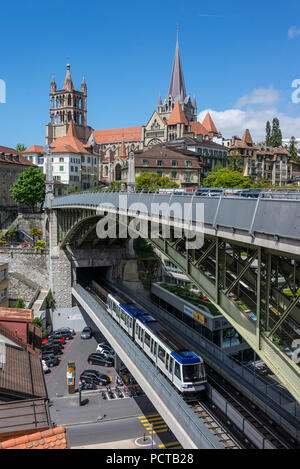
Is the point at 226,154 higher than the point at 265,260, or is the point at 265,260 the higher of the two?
the point at 226,154

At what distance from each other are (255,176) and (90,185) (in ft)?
133

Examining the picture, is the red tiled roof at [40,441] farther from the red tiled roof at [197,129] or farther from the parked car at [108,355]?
the red tiled roof at [197,129]

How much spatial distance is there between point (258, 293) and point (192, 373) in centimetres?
1069

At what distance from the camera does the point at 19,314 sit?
2778 centimetres

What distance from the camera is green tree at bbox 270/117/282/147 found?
118 metres

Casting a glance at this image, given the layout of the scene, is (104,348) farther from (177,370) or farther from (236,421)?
(236,421)

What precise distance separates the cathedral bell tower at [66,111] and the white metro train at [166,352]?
12072 centimetres

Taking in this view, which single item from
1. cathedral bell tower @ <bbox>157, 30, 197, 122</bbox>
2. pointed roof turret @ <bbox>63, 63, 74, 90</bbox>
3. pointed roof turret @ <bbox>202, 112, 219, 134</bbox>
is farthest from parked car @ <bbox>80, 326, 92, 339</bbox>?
pointed roof turret @ <bbox>63, 63, 74, 90</bbox>

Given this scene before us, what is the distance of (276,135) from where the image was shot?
11856cm

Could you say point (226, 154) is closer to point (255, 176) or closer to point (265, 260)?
point (255, 176)

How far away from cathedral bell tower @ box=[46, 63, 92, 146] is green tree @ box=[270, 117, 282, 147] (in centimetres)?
6351

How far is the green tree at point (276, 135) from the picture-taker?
118 meters
